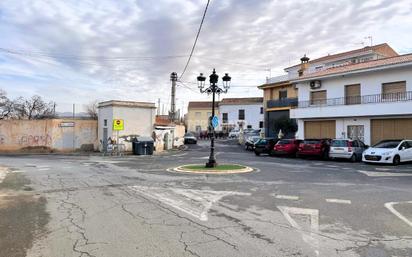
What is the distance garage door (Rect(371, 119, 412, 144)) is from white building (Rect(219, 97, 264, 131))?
1905 inches

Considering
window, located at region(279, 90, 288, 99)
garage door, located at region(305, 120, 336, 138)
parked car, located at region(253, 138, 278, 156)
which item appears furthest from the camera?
window, located at region(279, 90, 288, 99)

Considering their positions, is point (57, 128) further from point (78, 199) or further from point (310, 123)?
point (78, 199)

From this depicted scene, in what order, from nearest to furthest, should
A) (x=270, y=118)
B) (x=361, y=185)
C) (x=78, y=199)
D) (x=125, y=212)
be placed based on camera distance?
(x=125, y=212) → (x=78, y=199) → (x=361, y=185) → (x=270, y=118)

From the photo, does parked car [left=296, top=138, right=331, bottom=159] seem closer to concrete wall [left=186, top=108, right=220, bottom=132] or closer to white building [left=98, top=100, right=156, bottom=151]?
white building [left=98, top=100, right=156, bottom=151]

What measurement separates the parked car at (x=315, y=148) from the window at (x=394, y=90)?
6156 millimetres

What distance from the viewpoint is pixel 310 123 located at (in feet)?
122

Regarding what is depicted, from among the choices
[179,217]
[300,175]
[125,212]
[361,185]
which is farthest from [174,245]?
[300,175]

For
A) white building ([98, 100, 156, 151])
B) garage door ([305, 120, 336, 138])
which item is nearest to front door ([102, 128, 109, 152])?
white building ([98, 100, 156, 151])

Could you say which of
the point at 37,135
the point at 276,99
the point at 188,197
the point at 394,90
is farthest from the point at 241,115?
the point at 188,197

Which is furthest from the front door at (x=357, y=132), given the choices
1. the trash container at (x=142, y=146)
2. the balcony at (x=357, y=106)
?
the trash container at (x=142, y=146)

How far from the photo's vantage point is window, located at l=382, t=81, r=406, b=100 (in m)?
29.8

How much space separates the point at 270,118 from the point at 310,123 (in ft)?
41.6

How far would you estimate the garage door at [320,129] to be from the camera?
115 feet

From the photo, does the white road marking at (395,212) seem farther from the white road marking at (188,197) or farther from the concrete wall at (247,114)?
the concrete wall at (247,114)
